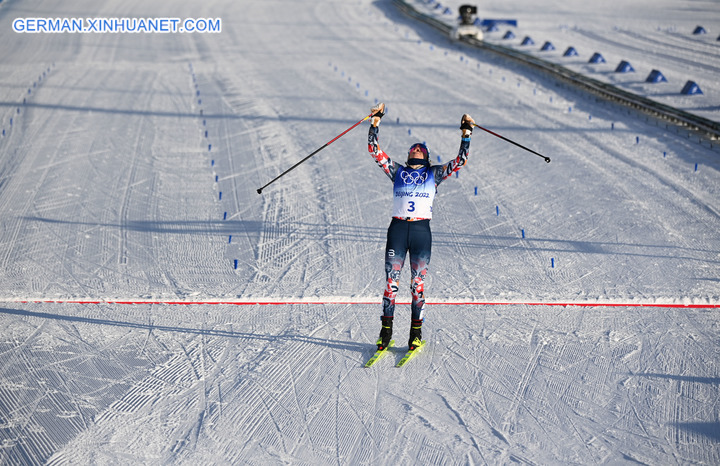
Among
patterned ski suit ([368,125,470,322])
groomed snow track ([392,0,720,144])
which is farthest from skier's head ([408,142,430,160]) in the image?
groomed snow track ([392,0,720,144])

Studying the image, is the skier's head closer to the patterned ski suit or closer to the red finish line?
the patterned ski suit

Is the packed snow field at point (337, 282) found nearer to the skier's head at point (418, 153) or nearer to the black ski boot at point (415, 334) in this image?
the black ski boot at point (415, 334)

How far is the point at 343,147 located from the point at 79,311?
7298 mm

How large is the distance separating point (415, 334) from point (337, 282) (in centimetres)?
197

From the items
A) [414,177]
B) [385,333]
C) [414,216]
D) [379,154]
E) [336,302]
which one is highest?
[379,154]

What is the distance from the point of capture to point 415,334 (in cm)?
686

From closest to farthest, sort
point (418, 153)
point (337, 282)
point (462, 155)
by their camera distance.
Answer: point (462, 155), point (418, 153), point (337, 282)

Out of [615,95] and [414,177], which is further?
[615,95]

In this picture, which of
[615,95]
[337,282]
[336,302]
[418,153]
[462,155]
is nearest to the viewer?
[462,155]

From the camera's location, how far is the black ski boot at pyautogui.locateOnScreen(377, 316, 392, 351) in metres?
6.89

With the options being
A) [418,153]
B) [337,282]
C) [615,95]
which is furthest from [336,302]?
[615,95]

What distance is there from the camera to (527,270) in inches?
352

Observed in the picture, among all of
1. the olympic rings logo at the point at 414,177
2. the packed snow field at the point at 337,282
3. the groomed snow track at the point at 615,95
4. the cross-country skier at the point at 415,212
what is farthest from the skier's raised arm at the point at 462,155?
the groomed snow track at the point at 615,95

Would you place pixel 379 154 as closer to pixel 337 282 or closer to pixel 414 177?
pixel 414 177
